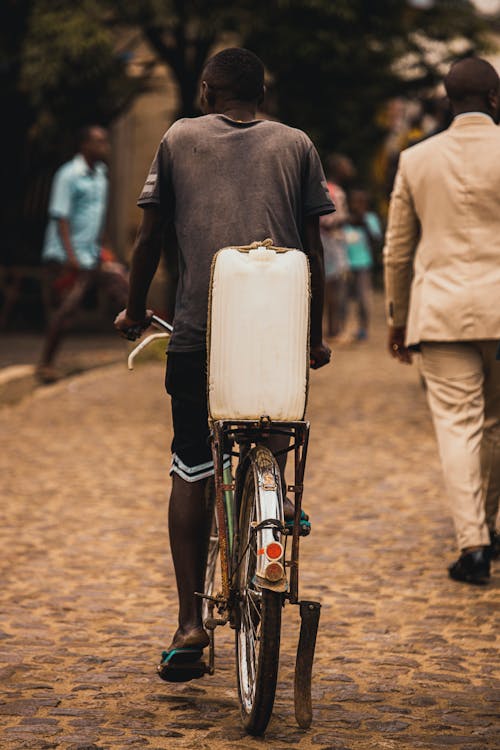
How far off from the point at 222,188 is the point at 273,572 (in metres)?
1.12

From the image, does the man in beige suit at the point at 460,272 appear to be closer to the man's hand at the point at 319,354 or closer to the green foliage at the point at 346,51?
the man's hand at the point at 319,354

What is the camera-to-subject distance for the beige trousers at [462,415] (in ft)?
20.2

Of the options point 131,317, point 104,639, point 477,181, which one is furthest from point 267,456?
point 477,181

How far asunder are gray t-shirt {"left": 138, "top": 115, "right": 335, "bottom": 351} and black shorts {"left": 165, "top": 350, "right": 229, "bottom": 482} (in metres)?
0.06

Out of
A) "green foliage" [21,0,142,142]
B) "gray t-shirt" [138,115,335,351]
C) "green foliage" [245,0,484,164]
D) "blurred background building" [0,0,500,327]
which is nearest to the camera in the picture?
"gray t-shirt" [138,115,335,351]

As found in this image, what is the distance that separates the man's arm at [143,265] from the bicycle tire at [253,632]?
1.98 ft

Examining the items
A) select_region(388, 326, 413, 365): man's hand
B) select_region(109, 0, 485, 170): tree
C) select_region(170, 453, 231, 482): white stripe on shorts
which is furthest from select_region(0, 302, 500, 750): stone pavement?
select_region(109, 0, 485, 170): tree

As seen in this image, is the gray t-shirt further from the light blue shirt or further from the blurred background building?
the blurred background building

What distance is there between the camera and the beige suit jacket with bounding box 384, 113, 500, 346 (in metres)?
6.15

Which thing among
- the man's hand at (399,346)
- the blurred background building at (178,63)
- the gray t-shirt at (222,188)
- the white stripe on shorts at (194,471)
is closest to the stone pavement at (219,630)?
the white stripe on shorts at (194,471)

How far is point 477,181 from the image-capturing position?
616cm

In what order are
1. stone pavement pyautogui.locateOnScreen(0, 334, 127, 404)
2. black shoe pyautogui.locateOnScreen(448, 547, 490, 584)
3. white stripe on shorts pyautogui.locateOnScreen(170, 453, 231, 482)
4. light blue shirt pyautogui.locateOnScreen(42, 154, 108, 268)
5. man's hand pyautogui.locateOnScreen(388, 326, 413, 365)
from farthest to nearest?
light blue shirt pyautogui.locateOnScreen(42, 154, 108, 268) → stone pavement pyautogui.locateOnScreen(0, 334, 127, 404) → man's hand pyautogui.locateOnScreen(388, 326, 413, 365) → black shoe pyautogui.locateOnScreen(448, 547, 490, 584) → white stripe on shorts pyautogui.locateOnScreen(170, 453, 231, 482)

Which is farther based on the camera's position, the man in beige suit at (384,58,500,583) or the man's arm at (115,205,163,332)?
the man in beige suit at (384,58,500,583)

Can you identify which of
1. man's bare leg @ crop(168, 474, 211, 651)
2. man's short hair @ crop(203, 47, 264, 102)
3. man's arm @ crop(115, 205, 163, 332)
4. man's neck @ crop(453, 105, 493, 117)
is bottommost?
man's bare leg @ crop(168, 474, 211, 651)
